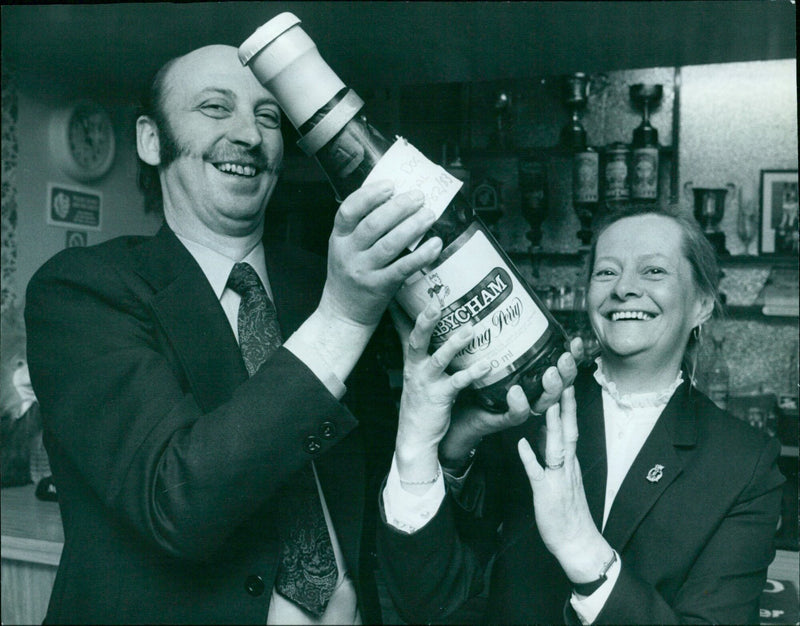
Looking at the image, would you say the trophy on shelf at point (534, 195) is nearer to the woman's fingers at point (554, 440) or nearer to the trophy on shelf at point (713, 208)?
the trophy on shelf at point (713, 208)

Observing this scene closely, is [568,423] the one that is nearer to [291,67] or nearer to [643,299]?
[643,299]

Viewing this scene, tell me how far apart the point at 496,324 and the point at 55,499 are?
0.49 metres

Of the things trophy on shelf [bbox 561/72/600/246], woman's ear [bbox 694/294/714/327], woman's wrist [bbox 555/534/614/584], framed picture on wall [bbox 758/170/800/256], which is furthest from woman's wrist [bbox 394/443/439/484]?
trophy on shelf [bbox 561/72/600/246]

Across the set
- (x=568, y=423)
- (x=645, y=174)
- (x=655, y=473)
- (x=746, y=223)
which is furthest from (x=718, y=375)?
(x=645, y=174)

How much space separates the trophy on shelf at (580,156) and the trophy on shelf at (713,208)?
0.36m

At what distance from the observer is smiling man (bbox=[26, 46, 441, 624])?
1.66 feet

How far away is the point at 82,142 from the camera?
734mm

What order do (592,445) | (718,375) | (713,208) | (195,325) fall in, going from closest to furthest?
(195,325) → (592,445) → (718,375) → (713,208)

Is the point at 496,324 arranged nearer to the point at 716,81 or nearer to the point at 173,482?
the point at 173,482

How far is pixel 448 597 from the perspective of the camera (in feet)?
2.14

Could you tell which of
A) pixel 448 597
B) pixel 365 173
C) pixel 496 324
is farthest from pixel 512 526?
pixel 365 173

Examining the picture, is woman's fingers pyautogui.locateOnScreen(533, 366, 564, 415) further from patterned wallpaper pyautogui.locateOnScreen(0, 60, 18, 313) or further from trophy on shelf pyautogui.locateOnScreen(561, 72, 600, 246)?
trophy on shelf pyautogui.locateOnScreen(561, 72, 600, 246)

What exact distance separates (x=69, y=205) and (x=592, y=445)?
22.9 inches

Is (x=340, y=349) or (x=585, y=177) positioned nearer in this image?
(x=340, y=349)
